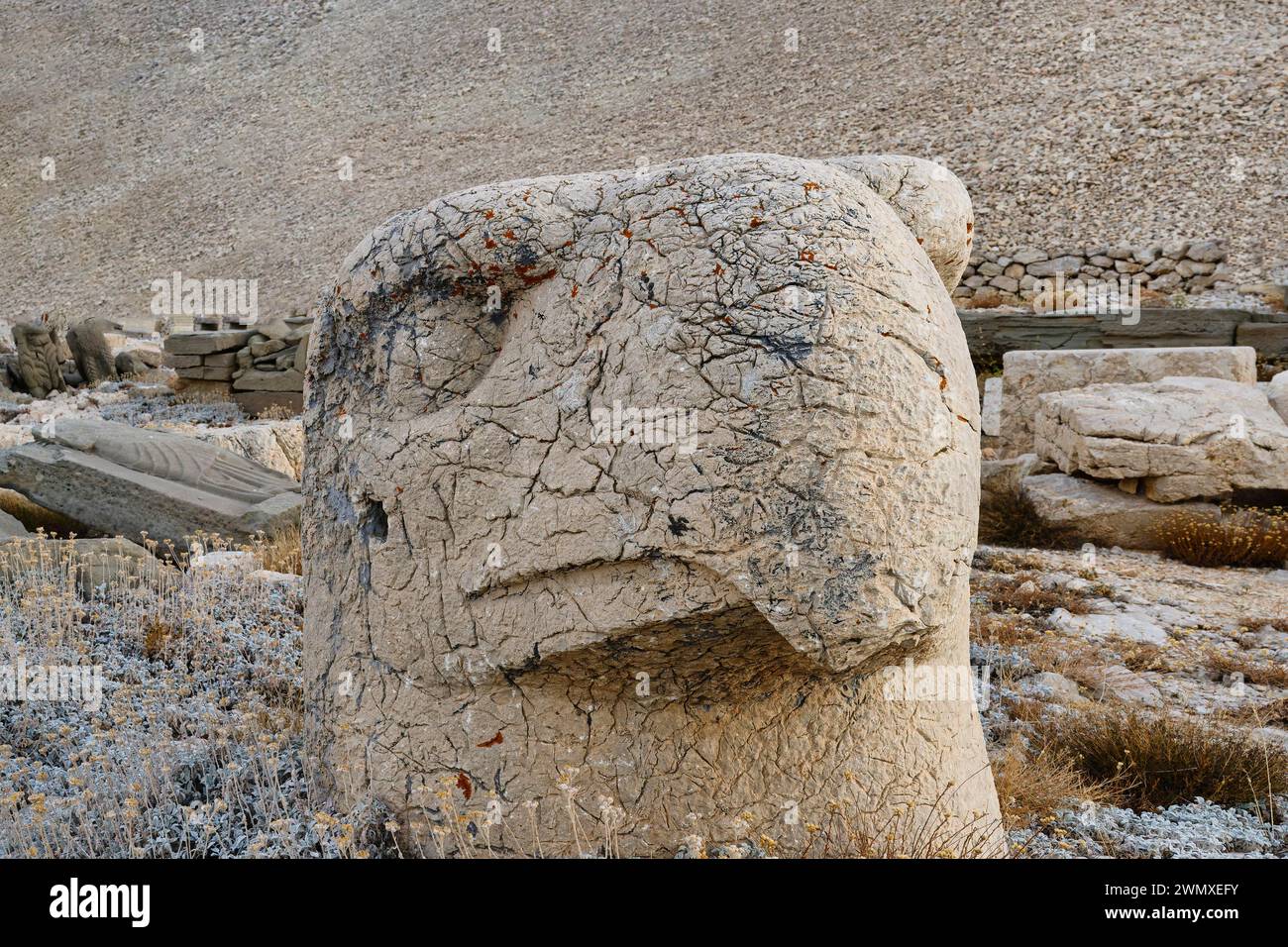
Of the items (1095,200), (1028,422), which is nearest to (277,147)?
(1095,200)

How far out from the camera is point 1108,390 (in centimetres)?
754

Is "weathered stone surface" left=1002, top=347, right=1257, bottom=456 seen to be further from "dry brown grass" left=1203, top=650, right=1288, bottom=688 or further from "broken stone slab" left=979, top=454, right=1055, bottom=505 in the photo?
"dry brown grass" left=1203, top=650, right=1288, bottom=688

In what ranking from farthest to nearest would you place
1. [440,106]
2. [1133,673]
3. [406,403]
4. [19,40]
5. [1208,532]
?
[19,40]
[440,106]
[1208,532]
[1133,673]
[406,403]

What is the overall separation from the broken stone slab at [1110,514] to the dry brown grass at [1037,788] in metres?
4.14

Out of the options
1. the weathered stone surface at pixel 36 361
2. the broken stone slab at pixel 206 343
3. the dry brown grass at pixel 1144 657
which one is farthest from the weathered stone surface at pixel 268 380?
the dry brown grass at pixel 1144 657

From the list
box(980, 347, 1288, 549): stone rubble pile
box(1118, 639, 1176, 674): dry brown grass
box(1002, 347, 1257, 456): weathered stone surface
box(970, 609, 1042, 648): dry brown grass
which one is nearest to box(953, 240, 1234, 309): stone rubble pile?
box(1002, 347, 1257, 456): weathered stone surface

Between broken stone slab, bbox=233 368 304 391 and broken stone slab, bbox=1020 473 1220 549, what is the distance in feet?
30.2

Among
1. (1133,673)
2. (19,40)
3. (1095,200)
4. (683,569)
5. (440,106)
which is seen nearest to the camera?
(683,569)

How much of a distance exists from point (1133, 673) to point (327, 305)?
144 inches

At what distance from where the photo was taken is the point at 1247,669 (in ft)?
14.3

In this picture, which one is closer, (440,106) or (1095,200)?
(1095,200)

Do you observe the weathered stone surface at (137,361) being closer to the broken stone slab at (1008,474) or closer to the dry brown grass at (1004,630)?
the broken stone slab at (1008,474)

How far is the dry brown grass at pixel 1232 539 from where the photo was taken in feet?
21.1

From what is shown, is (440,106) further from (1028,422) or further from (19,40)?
(1028,422)
